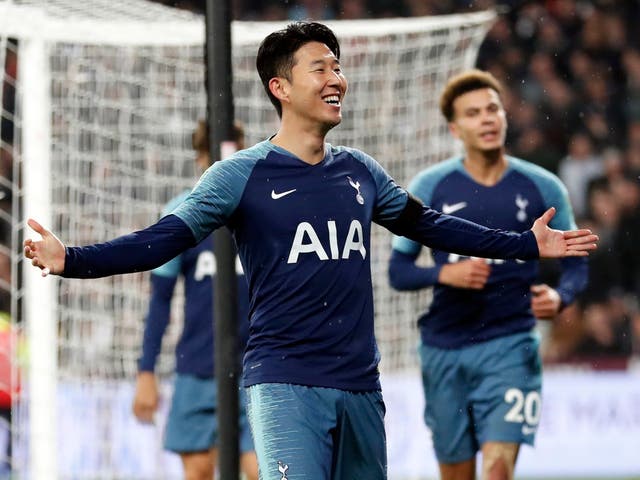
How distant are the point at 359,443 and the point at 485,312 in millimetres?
2036

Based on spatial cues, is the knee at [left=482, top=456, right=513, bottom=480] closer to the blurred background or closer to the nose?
the nose

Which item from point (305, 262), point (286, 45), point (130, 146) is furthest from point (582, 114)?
point (305, 262)

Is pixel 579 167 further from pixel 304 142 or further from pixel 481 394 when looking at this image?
pixel 304 142

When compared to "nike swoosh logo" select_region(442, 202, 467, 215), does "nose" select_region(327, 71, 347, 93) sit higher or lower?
higher

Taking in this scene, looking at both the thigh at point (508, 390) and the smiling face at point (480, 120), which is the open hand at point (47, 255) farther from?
the smiling face at point (480, 120)

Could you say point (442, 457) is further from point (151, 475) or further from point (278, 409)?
point (151, 475)

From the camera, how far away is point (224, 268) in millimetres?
6094

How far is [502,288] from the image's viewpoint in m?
6.63

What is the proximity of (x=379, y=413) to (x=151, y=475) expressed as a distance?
6.70 m

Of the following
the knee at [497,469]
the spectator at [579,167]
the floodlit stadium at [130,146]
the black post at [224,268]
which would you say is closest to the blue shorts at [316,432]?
the black post at [224,268]

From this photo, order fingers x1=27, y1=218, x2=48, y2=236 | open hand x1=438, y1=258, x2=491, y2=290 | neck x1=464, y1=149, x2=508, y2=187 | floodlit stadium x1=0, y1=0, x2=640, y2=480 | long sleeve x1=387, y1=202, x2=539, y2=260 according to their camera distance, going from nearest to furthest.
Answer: fingers x1=27, y1=218, x2=48, y2=236 < long sleeve x1=387, y1=202, x2=539, y2=260 < open hand x1=438, y1=258, x2=491, y2=290 < neck x1=464, y1=149, x2=508, y2=187 < floodlit stadium x1=0, y1=0, x2=640, y2=480

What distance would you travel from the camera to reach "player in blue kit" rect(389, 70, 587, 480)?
6.52 metres

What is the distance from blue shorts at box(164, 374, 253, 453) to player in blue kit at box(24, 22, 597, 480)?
2.59 m

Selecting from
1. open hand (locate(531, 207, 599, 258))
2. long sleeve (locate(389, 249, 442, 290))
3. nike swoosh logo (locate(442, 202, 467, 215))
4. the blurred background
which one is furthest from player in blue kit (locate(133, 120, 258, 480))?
the blurred background
